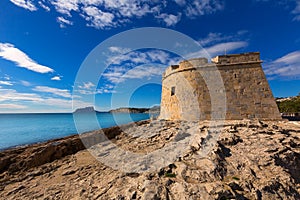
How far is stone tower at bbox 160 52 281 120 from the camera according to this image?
9.41 m

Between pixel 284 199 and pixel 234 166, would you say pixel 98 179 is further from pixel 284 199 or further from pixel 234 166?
pixel 284 199

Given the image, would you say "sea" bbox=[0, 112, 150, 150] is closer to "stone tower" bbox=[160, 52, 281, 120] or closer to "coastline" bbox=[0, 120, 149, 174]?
"coastline" bbox=[0, 120, 149, 174]

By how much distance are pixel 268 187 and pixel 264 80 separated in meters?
7.50

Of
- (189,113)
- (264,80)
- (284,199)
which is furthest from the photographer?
(189,113)

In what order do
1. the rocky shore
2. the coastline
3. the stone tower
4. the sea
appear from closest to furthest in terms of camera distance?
1. the rocky shore
2. the coastline
3. the stone tower
4. the sea

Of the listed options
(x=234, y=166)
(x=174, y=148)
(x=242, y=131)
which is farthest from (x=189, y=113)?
(x=234, y=166)

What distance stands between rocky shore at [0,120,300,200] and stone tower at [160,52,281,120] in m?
1.80

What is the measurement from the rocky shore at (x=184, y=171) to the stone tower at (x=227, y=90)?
1800 mm

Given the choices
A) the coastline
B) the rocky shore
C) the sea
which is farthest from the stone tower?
the sea

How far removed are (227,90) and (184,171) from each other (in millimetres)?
7265

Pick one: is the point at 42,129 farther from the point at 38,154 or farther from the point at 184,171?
the point at 184,171

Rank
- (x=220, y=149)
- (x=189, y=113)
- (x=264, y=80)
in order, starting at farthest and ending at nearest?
(x=189, y=113)
(x=264, y=80)
(x=220, y=149)

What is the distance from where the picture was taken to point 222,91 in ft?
32.9

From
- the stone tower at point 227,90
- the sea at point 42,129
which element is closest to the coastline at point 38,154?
the stone tower at point 227,90
